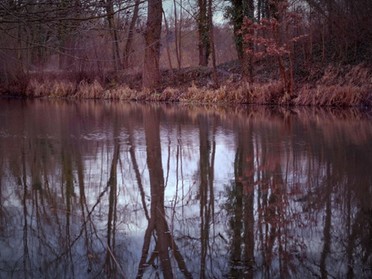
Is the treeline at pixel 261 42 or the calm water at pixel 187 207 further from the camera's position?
the treeline at pixel 261 42

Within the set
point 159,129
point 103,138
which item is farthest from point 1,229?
point 159,129

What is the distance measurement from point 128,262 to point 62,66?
2724cm

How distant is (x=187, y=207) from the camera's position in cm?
551

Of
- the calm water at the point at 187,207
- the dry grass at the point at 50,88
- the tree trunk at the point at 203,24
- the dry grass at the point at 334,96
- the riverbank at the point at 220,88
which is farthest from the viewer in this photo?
the dry grass at the point at 50,88

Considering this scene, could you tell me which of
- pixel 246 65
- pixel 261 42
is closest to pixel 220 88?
pixel 246 65

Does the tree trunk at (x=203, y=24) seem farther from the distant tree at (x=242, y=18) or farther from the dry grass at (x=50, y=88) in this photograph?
the dry grass at (x=50, y=88)

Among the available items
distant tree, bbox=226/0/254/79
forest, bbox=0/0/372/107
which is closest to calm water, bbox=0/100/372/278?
forest, bbox=0/0/372/107

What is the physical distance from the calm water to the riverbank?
912 cm

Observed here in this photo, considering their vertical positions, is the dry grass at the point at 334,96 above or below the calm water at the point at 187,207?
above

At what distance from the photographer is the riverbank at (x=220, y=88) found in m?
19.6

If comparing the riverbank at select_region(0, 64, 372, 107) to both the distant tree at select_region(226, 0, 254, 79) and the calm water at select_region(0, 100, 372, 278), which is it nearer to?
the distant tree at select_region(226, 0, 254, 79)

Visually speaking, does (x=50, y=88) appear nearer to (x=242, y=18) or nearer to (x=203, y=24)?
(x=203, y=24)

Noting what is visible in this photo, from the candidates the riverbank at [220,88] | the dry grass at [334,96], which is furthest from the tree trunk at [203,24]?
the dry grass at [334,96]

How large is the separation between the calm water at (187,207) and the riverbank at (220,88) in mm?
9124
